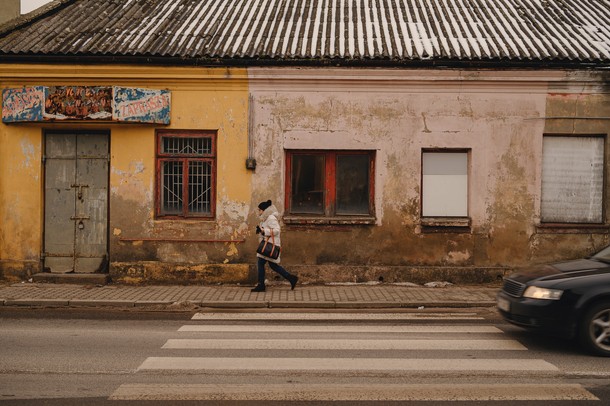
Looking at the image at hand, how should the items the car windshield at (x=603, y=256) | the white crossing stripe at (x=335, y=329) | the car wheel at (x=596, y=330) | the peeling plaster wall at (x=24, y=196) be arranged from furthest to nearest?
the peeling plaster wall at (x=24, y=196)
the white crossing stripe at (x=335, y=329)
the car windshield at (x=603, y=256)
the car wheel at (x=596, y=330)

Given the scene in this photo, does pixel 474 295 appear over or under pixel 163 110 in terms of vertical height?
under

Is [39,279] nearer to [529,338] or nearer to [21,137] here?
[21,137]

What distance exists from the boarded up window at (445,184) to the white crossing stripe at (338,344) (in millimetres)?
5525

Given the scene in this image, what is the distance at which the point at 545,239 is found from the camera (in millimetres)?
12945

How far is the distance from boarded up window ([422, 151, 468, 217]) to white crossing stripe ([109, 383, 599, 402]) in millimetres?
7328

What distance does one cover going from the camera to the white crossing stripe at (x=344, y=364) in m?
6.70

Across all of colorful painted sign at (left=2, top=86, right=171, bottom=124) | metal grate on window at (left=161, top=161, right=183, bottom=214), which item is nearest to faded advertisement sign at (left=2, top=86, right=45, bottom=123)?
colorful painted sign at (left=2, top=86, right=171, bottom=124)

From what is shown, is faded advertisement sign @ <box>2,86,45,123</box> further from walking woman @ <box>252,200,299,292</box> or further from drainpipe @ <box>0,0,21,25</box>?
walking woman @ <box>252,200,299,292</box>

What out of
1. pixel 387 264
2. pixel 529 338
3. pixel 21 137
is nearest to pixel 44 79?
pixel 21 137

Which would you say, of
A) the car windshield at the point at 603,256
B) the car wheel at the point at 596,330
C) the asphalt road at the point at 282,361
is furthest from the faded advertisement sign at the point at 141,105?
the car wheel at the point at 596,330

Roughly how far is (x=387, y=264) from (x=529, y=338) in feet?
16.5

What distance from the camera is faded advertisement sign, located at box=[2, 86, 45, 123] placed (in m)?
12.9

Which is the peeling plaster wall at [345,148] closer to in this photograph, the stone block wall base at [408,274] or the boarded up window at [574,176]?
the stone block wall base at [408,274]

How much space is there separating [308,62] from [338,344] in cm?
695
